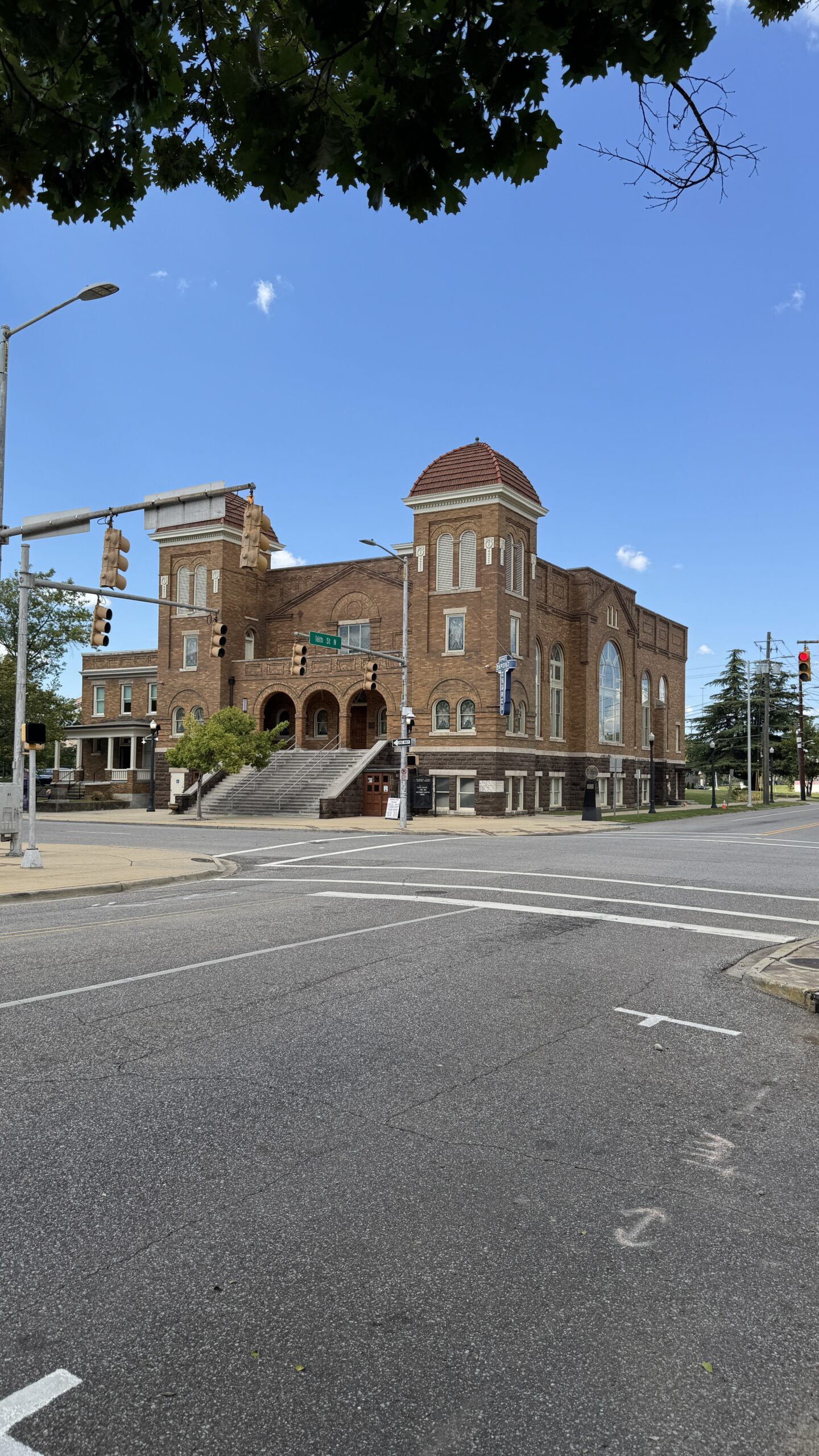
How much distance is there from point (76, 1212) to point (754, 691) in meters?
95.2

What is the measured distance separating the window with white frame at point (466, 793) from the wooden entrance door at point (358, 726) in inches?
377

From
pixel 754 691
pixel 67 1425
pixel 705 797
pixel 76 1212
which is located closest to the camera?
pixel 67 1425

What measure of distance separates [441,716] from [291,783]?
760 cm

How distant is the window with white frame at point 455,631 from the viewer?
43562 millimetres

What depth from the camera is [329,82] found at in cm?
388

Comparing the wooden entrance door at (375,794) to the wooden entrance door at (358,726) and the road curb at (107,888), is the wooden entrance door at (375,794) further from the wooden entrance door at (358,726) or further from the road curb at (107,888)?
the road curb at (107,888)

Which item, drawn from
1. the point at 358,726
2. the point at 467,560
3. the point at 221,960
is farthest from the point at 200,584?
the point at 221,960

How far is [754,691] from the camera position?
3625 inches

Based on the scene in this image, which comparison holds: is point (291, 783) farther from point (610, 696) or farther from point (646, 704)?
point (646, 704)

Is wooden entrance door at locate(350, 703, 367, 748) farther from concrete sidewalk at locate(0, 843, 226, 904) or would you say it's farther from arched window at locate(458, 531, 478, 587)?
concrete sidewalk at locate(0, 843, 226, 904)

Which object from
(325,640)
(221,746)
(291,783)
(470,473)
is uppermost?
(470,473)

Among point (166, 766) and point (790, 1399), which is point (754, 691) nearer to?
point (166, 766)

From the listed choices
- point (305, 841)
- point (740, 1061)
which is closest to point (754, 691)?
point (305, 841)

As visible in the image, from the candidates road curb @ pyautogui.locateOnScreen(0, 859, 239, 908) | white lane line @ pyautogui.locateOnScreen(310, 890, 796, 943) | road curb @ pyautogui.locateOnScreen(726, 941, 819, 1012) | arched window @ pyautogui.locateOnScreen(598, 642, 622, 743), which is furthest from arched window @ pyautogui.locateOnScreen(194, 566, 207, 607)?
road curb @ pyautogui.locateOnScreen(726, 941, 819, 1012)
